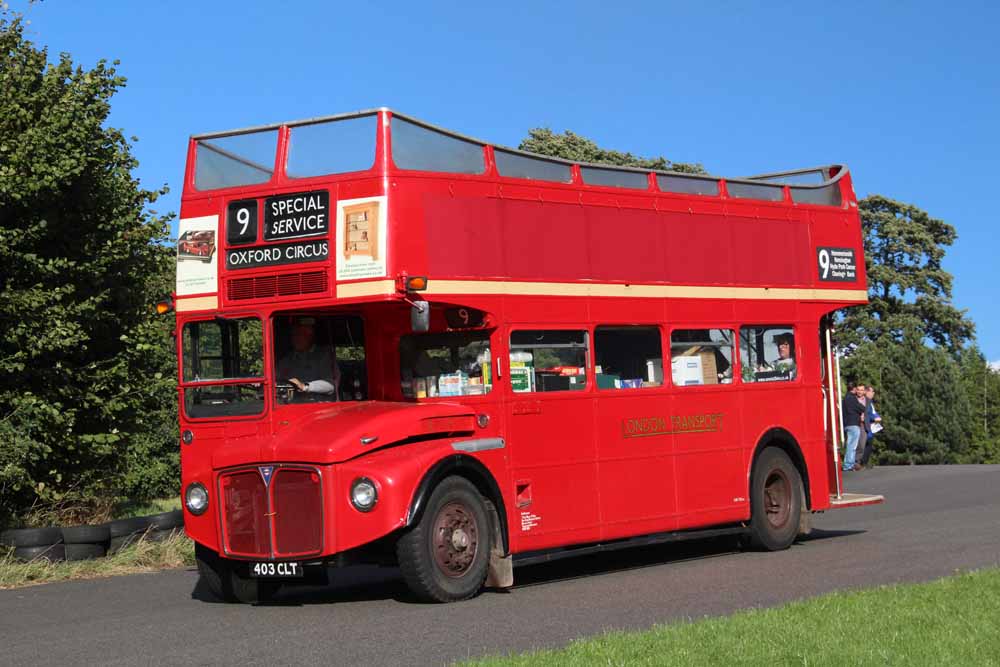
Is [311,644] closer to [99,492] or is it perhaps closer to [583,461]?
[583,461]

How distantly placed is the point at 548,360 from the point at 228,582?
3391 mm

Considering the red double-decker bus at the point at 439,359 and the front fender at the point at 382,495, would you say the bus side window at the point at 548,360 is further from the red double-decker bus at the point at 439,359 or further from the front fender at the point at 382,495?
the front fender at the point at 382,495

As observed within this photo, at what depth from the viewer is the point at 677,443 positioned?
14.8 m

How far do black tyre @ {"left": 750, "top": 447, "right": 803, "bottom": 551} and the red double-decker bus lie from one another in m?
0.28

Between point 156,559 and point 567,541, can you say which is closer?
point 567,541

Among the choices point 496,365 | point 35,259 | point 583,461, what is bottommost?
point 583,461

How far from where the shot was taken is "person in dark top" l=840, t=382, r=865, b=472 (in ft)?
96.1

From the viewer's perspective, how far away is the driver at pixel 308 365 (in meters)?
12.5

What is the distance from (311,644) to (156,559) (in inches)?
Result: 279

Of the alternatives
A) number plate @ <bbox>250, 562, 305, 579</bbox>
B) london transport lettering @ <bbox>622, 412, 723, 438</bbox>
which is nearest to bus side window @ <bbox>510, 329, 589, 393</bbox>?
london transport lettering @ <bbox>622, 412, 723, 438</bbox>

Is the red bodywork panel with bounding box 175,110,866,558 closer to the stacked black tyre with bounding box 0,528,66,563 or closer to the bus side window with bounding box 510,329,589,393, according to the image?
the bus side window with bounding box 510,329,589,393

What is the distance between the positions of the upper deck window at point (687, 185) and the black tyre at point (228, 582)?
5.63 meters

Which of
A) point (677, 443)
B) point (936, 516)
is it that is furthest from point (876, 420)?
point (677, 443)

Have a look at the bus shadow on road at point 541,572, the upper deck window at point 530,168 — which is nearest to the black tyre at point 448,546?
the bus shadow on road at point 541,572
